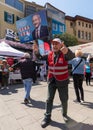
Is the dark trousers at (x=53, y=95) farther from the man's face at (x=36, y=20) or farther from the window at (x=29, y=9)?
the window at (x=29, y=9)

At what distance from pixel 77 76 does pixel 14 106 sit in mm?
2115

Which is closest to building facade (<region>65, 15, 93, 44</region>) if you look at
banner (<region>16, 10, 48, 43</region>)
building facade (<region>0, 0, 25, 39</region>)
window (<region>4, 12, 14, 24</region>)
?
building facade (<region>0, 0, 25, 39</region>)

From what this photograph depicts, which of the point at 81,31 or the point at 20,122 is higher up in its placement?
the point at 81,31

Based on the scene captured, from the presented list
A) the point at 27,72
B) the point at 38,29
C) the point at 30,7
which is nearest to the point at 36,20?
the point at 38,29

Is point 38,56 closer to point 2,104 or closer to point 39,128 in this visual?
point 39,128

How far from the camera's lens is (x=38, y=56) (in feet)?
15.5

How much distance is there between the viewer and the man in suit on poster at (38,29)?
56.8ft

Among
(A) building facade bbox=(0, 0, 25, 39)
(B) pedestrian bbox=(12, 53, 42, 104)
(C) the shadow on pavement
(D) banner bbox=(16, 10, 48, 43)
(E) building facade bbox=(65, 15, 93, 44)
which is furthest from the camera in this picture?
(E) building facade bbox=(65, 15, 93, 44)

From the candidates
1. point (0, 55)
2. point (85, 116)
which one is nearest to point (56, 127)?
point (85, 116)

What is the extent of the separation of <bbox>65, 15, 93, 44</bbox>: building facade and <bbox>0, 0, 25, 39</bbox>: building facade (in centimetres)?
1630

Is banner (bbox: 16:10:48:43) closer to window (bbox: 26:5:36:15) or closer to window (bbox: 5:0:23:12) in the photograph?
window (bbox: 5:0:23:12)

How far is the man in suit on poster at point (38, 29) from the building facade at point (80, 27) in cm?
2757

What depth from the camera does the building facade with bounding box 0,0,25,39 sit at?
93.4 feet

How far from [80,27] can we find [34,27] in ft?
99.3
